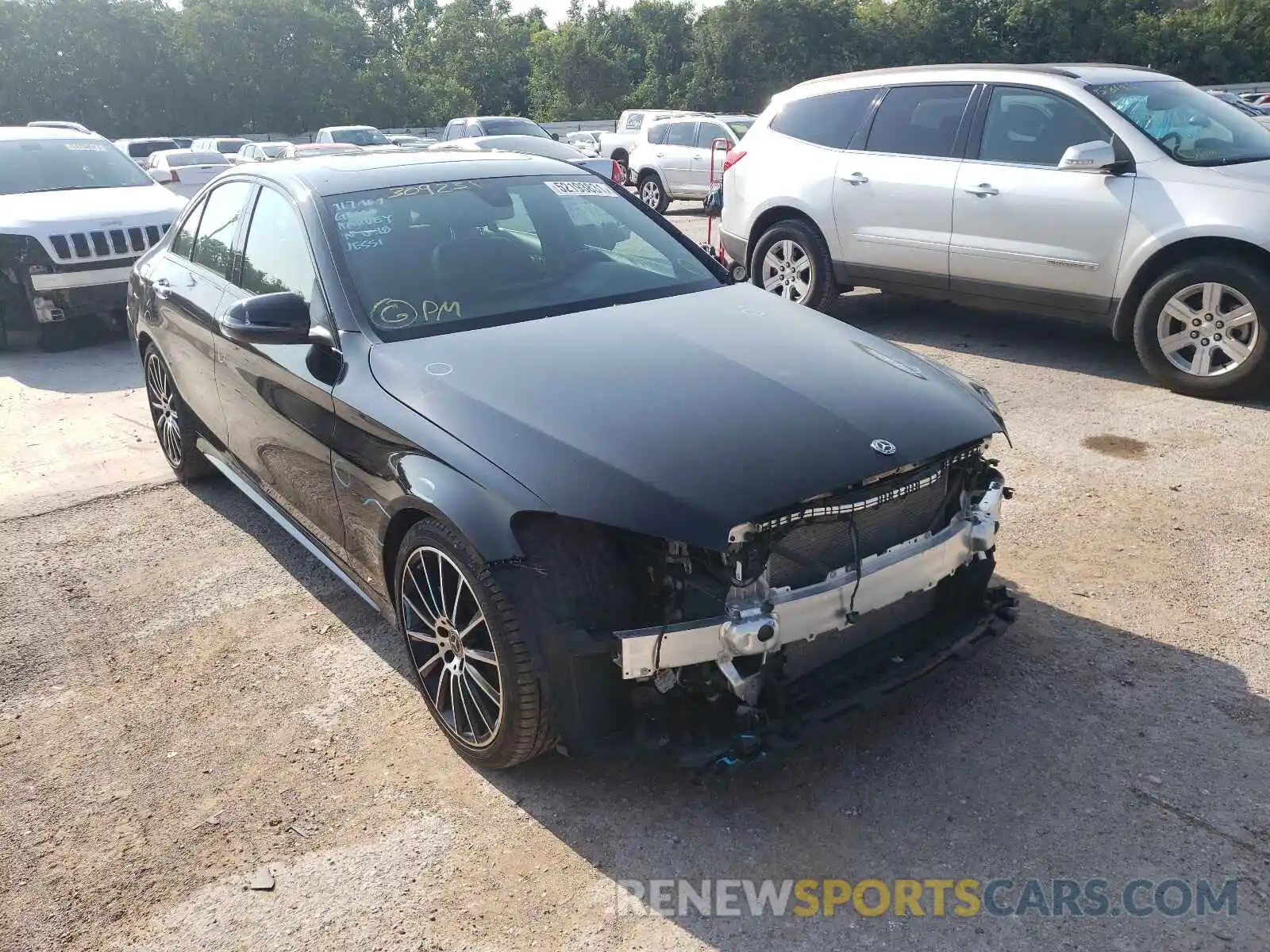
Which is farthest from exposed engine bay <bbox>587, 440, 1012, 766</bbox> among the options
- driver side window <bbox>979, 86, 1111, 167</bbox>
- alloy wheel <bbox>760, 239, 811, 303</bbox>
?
alloy wheel <bbox>760, 239, 811, 303</bbox>

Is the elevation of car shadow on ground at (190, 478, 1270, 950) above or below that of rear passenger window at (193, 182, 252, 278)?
below

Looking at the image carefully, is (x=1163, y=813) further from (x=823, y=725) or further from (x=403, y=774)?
(x=403, y=774)

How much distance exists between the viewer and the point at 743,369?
334cm

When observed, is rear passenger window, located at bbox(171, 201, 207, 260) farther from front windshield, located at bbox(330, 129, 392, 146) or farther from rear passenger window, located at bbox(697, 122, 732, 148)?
front windshield, located at bbox(330, 129, 392, 146)

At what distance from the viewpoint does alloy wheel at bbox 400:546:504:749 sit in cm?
299

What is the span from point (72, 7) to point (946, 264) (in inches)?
1859

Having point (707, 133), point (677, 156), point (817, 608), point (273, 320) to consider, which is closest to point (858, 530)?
point (817, 608)

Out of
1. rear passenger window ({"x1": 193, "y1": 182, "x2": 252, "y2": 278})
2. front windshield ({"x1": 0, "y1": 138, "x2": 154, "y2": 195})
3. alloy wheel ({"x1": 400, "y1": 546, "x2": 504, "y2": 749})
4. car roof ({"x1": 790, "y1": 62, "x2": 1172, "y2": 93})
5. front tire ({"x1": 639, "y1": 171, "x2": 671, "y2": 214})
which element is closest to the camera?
alloy wheel ({"x1": 400, "y1": 546, "x2": 504, "y2": 749})

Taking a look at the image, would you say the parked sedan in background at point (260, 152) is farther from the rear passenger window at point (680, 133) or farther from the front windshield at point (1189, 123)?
the front windshield at point (1189, 123)

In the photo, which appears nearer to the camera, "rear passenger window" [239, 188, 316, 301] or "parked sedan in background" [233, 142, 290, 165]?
"rear passenger window" [239, 188, 316, 301]

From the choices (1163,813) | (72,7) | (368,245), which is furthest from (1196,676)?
(72,7)

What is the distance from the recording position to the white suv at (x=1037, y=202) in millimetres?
6117

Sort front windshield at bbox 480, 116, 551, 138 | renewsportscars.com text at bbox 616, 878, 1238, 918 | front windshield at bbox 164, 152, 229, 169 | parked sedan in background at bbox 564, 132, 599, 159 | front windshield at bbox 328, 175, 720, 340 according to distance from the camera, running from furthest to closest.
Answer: front windshield at bbox 480, 116, 551, 138, parked sedan in background at bbox 564, 132, 599, 159, front windshield at bbox 164, 152, 229, 169, front windshield at bbox 328, 175, 720, 340, renewsportscars.com text at bbox 616, 878, 1238, 918

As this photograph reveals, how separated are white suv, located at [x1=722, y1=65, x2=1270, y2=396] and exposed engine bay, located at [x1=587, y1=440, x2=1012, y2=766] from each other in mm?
3869
